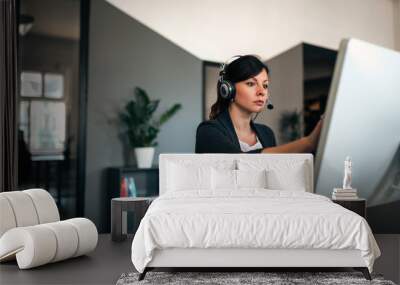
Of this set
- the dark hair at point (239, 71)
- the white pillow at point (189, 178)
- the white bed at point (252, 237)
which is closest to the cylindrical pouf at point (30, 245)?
the white bed at point (252, 237)

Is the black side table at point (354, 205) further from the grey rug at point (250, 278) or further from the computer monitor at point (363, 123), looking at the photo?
the grey rug at point (250, 278)

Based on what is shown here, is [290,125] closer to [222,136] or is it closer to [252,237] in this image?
[222,136]

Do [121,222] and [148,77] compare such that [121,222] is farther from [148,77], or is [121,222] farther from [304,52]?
[304,52]

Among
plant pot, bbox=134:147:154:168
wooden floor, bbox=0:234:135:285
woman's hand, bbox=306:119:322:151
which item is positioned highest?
woman's hand, bbox=306:119:322:151

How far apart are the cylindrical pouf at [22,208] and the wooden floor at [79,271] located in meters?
0.37

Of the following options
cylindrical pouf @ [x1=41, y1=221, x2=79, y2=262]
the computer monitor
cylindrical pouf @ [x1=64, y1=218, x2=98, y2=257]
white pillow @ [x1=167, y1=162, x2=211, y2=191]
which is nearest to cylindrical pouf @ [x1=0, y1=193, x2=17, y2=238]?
cylindrical pouf @ [x1=41, y1=221, x2=79, y2=262]

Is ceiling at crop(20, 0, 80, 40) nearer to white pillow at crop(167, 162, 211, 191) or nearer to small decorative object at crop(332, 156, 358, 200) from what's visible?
white pillow at crop(167, 162, 211, 191)

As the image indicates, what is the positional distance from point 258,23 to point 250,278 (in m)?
3.81

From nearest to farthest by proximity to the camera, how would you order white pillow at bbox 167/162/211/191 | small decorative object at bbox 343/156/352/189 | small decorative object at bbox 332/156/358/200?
white pillow at bbox 167/162/211/191 → small decorative object at bbox 332/156/358/200 → small decorative object at bbox 343/156/352/189

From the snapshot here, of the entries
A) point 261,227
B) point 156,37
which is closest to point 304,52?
point 156,37

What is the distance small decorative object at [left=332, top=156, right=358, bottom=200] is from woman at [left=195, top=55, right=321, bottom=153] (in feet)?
2.39

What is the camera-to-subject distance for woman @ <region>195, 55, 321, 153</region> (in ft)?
→ 23.1

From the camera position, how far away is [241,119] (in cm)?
705

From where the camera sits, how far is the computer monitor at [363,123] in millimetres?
7129
